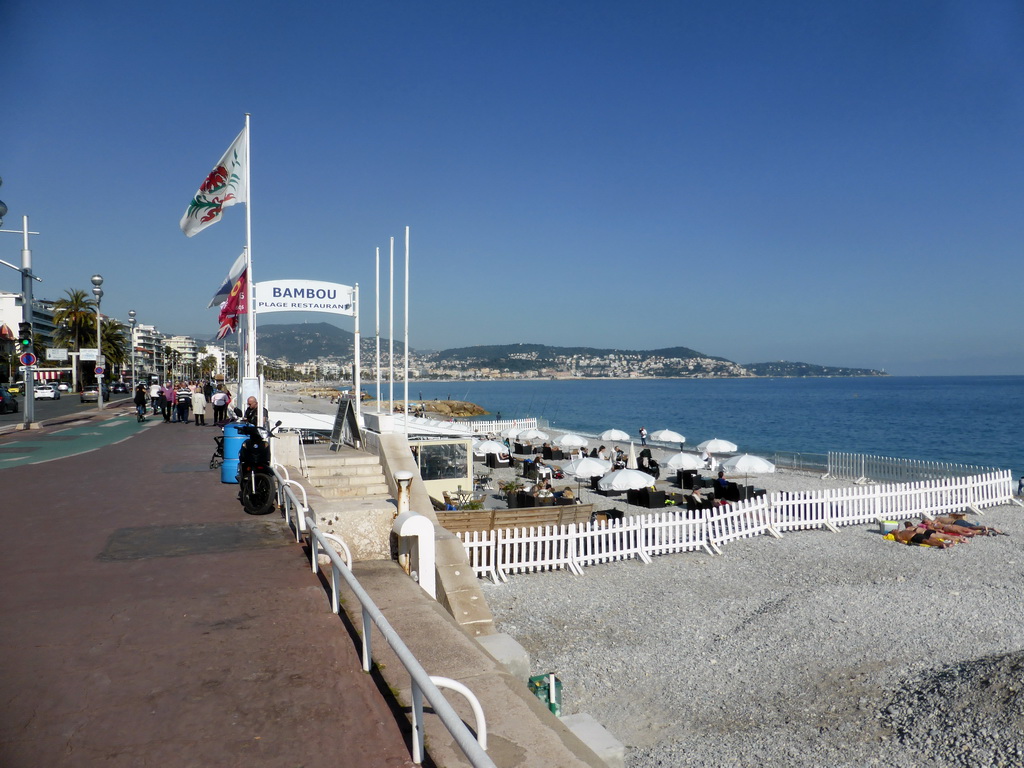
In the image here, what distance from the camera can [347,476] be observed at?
12430 mm

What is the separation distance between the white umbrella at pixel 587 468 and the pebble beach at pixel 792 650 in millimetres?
6727

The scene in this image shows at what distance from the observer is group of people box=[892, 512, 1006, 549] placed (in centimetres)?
1487

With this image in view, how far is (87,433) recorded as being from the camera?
819 inches

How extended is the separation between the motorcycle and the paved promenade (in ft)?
0.99

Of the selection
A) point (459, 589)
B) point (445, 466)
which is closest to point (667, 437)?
point (445, 466)

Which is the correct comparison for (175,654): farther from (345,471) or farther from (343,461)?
(343,461)

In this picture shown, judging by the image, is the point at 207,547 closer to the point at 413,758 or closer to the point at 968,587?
the point at 413,758

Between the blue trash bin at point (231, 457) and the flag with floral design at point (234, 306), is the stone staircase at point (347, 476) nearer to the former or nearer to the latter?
the blue trash bin at point (231, 457)

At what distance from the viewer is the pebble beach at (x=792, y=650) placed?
668 cm

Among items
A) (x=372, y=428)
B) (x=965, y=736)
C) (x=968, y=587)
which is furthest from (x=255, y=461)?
(x=968, y=587)

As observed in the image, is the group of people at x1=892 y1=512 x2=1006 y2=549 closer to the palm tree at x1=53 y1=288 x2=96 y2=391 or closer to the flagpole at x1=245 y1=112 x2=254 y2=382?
the flagpole at x1=245 y1=112 x2=254 y2=382

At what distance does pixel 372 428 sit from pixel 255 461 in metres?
5.82

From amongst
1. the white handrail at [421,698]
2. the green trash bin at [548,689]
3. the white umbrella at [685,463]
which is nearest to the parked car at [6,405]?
the white umbrella at [685,463]

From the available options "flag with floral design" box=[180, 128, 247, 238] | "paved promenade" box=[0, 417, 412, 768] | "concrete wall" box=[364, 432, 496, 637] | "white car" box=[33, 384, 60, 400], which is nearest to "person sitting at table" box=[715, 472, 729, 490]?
"concrete wall" box=[364, 432, 496, 637]
